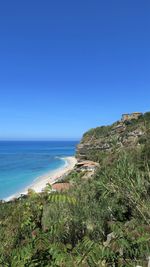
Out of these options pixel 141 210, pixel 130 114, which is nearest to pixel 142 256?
pixel 141 210

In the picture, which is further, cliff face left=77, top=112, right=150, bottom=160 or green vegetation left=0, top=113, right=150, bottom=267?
cliff face left=77, top=112, right=150, bottom=160

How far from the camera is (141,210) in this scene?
4137 mm

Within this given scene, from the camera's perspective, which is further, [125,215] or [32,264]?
[125,215]

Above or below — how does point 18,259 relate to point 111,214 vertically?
above

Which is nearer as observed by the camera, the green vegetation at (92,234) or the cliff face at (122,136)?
the green vegetation at (92,234)

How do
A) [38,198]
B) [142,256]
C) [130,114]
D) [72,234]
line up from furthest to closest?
[130,114]
[72,234]
[38,198]
[142,256]

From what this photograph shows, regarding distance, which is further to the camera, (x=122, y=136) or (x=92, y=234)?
(x=122, y=136)

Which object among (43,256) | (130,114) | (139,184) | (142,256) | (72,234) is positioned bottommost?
(72,234)

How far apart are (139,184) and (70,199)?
69.8 inches

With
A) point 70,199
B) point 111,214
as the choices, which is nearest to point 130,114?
point 111,214

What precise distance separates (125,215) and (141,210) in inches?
160

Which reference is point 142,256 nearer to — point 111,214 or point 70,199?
point 70,199

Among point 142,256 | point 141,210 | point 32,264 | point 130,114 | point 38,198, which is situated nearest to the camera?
point 32,264

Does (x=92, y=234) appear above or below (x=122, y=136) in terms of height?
below
